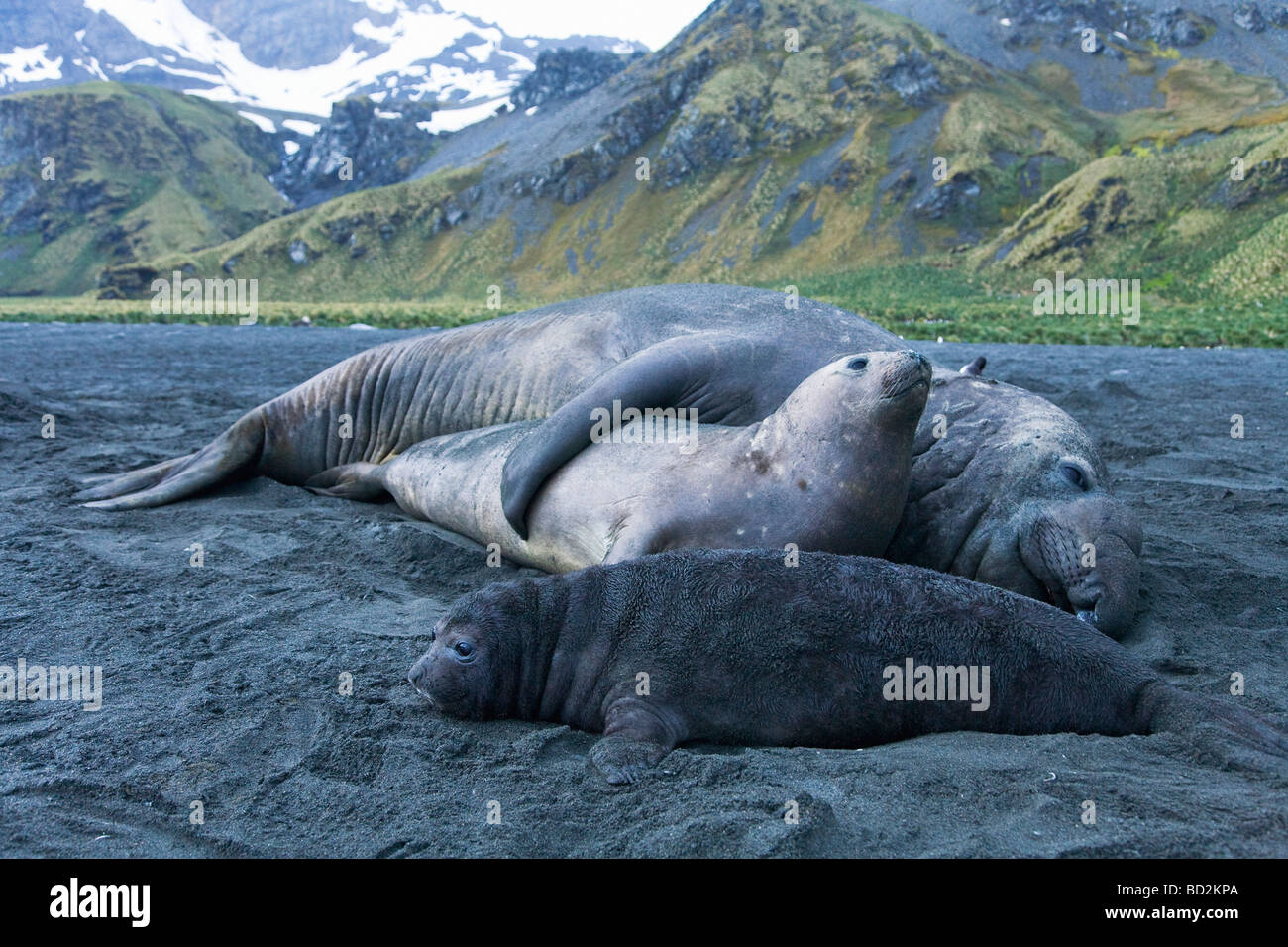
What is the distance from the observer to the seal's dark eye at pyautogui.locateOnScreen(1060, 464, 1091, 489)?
4219 millimetres

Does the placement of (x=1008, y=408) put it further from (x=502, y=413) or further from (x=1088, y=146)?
(x=1088, y=146)

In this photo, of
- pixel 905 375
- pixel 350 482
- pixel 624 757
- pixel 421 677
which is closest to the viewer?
pixel 624 757

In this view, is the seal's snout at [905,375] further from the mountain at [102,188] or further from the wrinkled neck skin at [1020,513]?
the mountain at [102,188]

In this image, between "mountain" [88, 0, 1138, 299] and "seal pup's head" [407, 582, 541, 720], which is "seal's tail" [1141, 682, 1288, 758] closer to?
"seal pup's head" [407, 582, 541, 720]

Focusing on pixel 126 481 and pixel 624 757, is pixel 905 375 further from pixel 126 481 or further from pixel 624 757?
pixel 126 481

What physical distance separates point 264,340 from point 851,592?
804 inches

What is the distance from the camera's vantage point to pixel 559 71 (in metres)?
136

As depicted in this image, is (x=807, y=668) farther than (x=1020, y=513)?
No

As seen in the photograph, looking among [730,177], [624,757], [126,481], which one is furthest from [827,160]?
[624,757]

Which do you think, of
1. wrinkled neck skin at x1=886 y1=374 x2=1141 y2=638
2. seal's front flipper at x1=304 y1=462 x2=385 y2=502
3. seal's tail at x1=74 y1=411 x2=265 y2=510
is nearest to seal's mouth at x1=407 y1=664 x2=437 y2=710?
wrinkled neck skin at x1=886 y1=374 x2=1141 y2=638

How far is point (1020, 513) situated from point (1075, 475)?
0.99 ft

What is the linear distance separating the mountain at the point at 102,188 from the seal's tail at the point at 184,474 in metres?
114

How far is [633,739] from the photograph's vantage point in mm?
3025

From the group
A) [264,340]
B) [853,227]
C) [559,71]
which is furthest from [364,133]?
[264,340]
